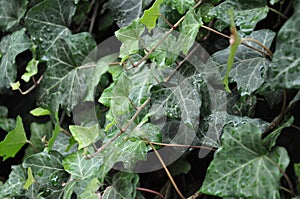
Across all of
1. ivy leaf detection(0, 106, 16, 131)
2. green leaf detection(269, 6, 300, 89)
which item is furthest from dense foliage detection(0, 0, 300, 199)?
ivy leaf detection(0, 106, 16, 131)

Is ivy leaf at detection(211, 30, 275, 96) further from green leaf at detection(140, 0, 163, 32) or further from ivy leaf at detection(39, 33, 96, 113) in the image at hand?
ivy leaf at detection(39, 33, 96, 113)

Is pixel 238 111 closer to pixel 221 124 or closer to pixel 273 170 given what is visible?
pixel 221 124

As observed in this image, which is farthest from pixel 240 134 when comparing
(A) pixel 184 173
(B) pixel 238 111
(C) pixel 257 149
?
(A) pixel 184 173

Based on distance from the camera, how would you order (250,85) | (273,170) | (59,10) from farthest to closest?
(59,10) → (250,85) → (273,170)

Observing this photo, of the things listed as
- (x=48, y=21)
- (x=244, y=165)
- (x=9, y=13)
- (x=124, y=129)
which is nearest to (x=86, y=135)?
(x=124, y=129)

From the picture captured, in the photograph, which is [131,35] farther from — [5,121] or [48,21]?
[5,121]

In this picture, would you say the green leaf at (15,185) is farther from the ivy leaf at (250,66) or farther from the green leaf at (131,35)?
the ivy leaf at (250,66)
